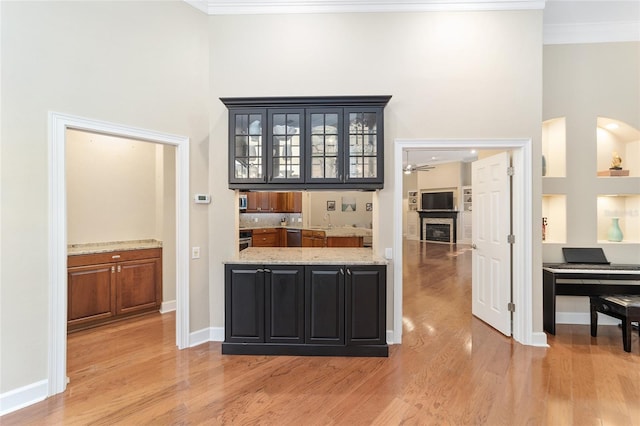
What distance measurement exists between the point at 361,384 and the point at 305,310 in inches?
33.0

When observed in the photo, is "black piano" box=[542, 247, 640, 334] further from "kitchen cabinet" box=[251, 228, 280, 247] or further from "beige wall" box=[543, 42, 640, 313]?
"kitchen cabinet" box=[251, 228, 280, 247]

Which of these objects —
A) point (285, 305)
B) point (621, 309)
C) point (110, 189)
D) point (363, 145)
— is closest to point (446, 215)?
point (621, 309)

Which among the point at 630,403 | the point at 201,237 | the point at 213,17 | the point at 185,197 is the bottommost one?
the point at 630,403

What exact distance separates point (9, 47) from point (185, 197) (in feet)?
5.56

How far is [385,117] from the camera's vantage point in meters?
3.21

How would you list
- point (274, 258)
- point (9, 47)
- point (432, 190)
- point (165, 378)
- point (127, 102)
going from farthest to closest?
point (432, 190) < point (274, 258) < point (127, 102) < point (165, 378) < point (9, 47)

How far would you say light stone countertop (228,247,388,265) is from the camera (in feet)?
9.61

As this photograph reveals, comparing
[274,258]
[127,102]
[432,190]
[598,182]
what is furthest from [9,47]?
[432,190]

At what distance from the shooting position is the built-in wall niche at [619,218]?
12.5ft

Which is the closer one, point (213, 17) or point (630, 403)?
point (630, 403)

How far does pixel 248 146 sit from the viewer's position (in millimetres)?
3125

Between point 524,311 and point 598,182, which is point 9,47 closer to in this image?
point 524,311

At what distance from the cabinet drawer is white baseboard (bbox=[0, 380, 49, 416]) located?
156 centimetres

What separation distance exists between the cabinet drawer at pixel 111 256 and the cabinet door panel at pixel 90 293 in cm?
6
